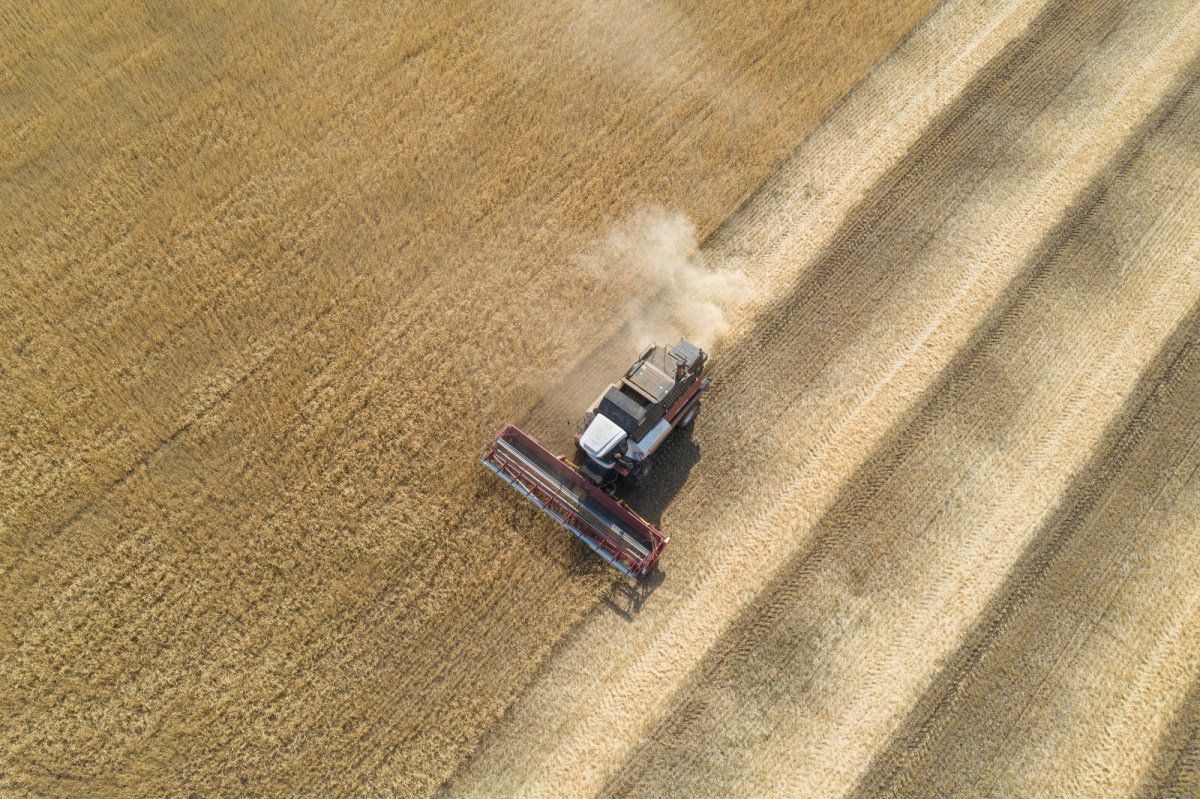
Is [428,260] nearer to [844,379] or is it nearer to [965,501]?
[844,379]

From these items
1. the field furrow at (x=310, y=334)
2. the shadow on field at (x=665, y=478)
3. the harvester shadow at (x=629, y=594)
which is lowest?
the harvester shadow at (x=629, y=594)

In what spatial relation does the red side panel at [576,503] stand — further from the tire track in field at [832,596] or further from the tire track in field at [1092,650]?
the tire track in field at [1092,650]

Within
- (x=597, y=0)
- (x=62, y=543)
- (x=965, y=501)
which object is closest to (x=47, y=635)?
(x=62, y=543)

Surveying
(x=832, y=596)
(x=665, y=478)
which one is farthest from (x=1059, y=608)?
(x=665, y=478)

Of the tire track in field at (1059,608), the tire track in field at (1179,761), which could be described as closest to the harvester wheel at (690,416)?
the tire track in field at (1059,608)

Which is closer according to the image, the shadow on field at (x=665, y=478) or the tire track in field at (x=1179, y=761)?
the tire track in field at (x=1179, y=761)

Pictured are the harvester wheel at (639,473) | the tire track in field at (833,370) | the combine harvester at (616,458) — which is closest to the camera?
the combine harvester at (616,458)

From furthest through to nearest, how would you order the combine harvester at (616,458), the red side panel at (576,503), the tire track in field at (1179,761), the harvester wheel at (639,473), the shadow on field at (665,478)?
the shadow on field at (665,478) < the harvester wheel at (639,473) < the red side panel at (576,503) < the combine harvester at (616,458) < the tire track in field at (1179,761)

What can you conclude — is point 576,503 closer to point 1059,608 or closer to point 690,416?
point 690,416
